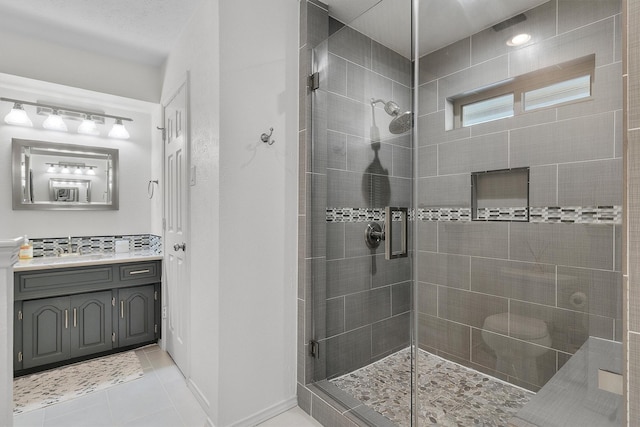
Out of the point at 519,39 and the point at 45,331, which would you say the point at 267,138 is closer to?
the point at 519,39

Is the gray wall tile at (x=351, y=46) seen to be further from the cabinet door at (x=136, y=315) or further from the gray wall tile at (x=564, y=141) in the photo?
the cabinet door at (x=136, y=315)


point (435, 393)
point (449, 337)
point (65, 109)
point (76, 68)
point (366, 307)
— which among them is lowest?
point (435, 393)

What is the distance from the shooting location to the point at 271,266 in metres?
1.87

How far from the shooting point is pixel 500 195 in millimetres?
1600

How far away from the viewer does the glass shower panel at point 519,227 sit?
4.03 feet

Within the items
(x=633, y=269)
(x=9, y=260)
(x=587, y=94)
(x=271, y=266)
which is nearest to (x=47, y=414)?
(x=9, y=260)

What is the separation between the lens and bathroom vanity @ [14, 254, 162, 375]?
2324mm

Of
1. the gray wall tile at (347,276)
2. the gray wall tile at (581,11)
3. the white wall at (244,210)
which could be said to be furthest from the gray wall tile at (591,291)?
the white wall at (244,210)

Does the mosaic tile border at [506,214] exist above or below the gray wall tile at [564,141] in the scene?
below

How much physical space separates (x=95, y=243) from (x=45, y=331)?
918mm

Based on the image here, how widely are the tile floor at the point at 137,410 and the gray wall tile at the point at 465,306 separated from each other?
991 mm

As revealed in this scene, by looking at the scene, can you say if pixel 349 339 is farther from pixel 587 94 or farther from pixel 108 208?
pixel 108 208

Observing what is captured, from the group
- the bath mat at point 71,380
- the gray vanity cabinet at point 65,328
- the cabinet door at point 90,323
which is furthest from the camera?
the cabinet door at point 90,323

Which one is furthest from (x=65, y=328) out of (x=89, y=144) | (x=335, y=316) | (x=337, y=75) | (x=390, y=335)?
(x=337, y=75)
